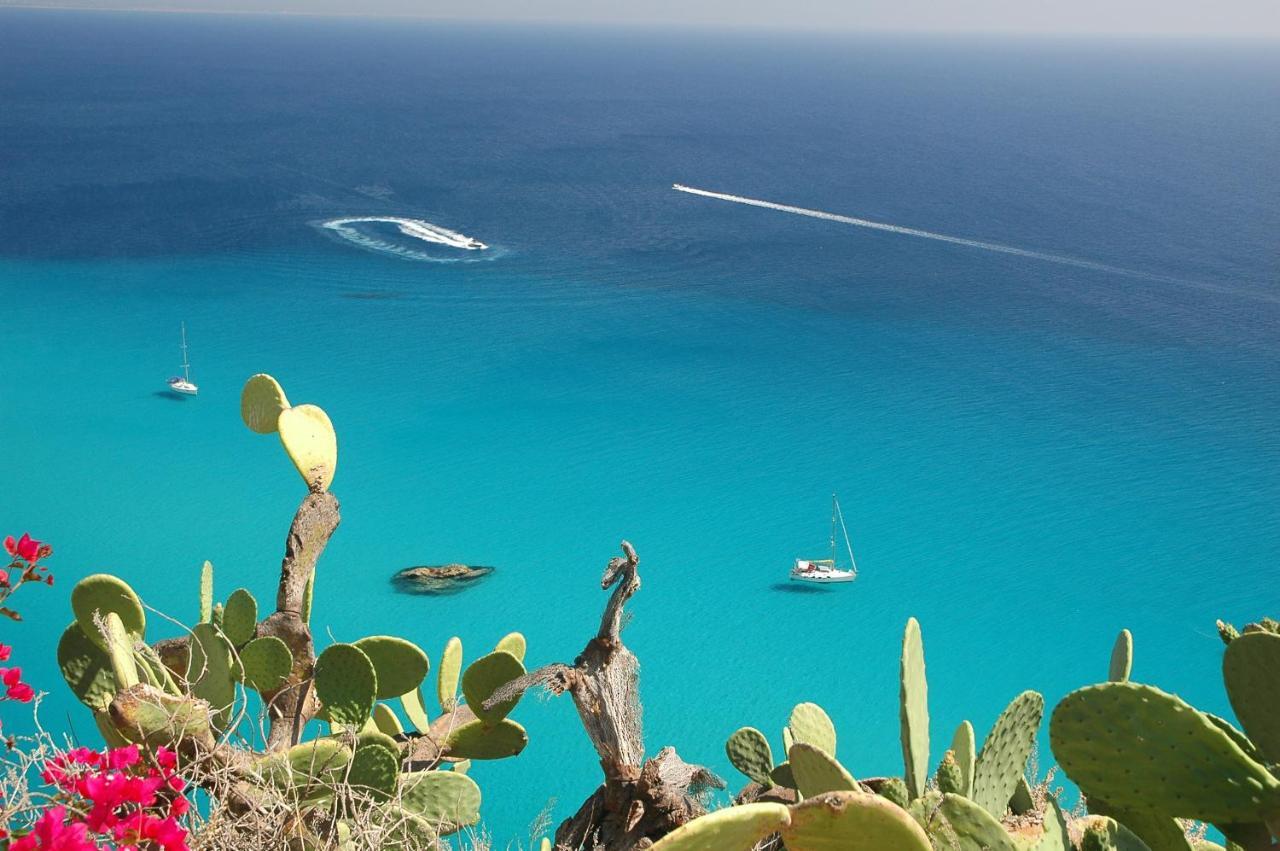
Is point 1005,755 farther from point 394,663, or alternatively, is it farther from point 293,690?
point 293,690

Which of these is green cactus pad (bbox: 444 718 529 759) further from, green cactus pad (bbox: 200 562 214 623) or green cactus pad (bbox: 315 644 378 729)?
green cactus pad (bbox: 200 562 214 623)

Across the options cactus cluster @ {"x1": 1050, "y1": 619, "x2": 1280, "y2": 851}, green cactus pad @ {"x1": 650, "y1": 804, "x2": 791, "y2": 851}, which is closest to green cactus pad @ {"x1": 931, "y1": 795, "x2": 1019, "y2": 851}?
cactus cluster @ {"x1": 1050, "y1": 619, "x2": 1280, "y2": 851}

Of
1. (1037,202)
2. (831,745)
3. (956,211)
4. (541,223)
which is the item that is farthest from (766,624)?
(1037,202)

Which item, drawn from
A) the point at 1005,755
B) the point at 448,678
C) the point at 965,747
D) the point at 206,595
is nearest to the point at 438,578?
the point at 448,678

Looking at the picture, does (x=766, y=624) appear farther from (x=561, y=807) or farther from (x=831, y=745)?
(x=831, y=745)

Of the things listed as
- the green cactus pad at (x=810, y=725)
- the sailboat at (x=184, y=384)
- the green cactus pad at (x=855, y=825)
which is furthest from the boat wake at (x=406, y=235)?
the green cactus pad at (x=855, y=825)

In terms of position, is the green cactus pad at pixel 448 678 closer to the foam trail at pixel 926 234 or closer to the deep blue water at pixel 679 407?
the deep blue water at pixel 679 407
